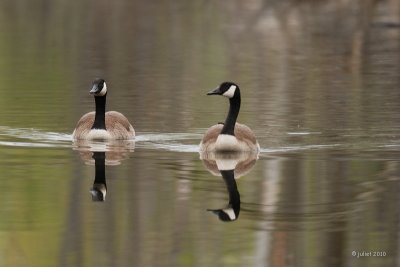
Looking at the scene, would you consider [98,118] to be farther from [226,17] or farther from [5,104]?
[226,17]

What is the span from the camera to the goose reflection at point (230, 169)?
40.8ft

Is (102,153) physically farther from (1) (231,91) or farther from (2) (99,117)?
(1) (231,91)

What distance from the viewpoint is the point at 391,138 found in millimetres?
17906

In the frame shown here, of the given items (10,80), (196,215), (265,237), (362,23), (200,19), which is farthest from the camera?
(200,19)

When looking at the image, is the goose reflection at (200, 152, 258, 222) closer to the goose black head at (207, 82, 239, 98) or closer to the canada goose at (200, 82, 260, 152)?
the canada goose at (200, 82, 260, 152)

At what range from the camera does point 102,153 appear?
16969mm

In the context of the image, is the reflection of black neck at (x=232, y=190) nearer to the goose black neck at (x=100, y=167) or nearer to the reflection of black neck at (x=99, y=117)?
the goose black neck at (x=100, y=167)

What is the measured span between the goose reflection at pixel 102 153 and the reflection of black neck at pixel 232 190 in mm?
1371

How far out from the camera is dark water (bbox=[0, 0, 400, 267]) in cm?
1085

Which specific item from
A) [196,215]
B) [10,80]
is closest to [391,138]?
[196,215]

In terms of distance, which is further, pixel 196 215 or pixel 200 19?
pixel 200 19

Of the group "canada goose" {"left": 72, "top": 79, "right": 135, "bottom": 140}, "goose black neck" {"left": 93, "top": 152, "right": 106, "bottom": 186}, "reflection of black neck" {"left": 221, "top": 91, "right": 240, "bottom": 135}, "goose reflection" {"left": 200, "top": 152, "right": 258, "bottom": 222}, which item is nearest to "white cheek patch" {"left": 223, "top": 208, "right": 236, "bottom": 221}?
"goose reflection" {"left": 200, "top": 152, "right": 258, "bottom": 222}

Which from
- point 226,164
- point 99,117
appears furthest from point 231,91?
point 99,117

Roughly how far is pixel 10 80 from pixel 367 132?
431 inches
